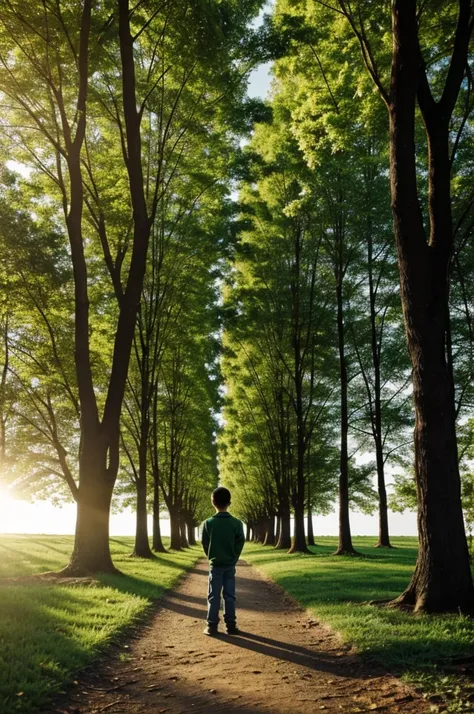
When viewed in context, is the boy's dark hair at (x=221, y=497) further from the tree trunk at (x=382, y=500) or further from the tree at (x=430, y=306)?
the tree trunk at (x=382, y=500)

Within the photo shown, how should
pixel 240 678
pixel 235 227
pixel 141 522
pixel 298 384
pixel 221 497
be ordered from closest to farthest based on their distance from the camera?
pixel 240 678, pixel 221 497, pixel 235 227, pixel 141 522, pixel 298 384

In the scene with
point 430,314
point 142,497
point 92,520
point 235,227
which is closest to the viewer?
point 430,314

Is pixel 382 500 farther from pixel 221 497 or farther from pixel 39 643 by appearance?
pixel 39 643

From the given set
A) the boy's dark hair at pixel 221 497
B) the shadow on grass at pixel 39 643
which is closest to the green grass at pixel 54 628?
the shadow on grass at pixel 39 643

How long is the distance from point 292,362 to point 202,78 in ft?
50.0

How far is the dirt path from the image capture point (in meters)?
4.07

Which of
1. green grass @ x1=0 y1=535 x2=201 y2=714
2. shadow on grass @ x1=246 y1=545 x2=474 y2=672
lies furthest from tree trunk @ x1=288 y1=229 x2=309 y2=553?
green grass @ x1=0 y1=535 x2=201 y2=714

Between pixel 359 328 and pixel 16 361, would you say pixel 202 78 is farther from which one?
pixel 359 328

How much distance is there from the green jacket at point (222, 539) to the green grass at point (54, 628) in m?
1.57

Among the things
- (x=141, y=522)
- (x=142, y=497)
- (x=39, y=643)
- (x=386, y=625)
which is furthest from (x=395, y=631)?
(x=141, y=522)

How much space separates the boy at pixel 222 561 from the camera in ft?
22.3

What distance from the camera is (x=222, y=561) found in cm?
677

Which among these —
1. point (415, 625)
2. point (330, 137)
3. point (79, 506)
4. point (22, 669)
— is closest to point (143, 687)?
point (22, 669)

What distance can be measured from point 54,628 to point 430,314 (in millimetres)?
6536
